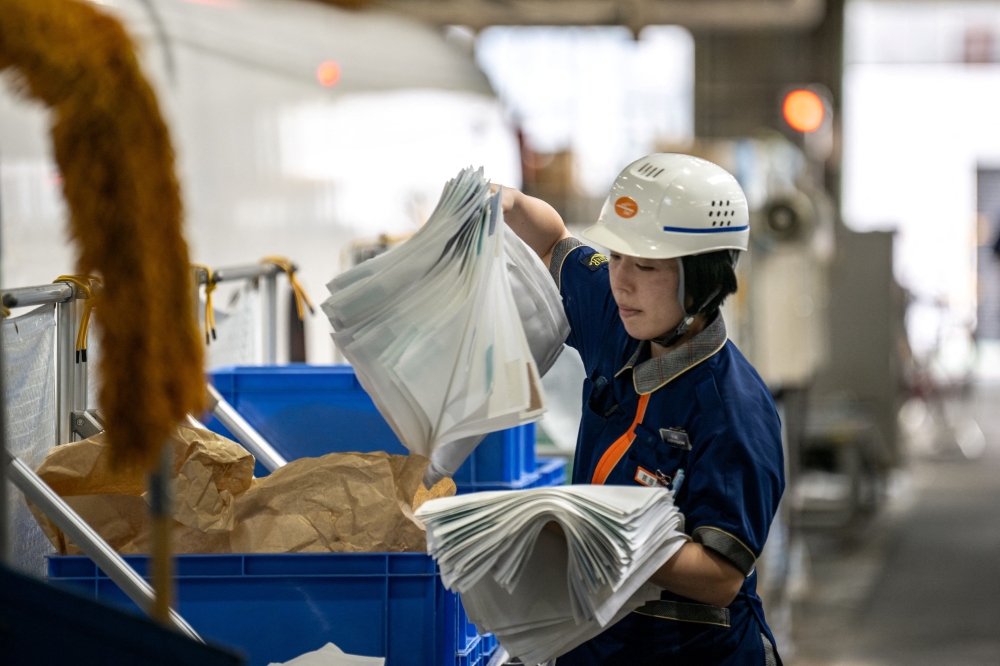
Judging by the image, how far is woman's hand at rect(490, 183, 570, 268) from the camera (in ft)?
6.67

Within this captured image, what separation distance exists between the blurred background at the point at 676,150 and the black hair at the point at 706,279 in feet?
2.62

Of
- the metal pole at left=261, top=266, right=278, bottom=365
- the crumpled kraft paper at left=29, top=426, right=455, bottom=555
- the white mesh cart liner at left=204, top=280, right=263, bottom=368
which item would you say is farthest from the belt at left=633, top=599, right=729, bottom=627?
the metal pole at left=261, top=266, right=278, bottom=365

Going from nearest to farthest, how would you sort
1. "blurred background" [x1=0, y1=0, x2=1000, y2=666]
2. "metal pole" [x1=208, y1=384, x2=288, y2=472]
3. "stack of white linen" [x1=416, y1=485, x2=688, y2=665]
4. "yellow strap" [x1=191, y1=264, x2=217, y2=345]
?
"stack of white linen" [x1=416, y1=485, x2=688, y2=665] < "metal pole" [x1=208, y1=384, x2=288, y2=472] < "yellow strap" [x1=191, y1=264, x2=217, y2=345] < "blurred background" [x1=0, y1=0, x2=1000, y2=666]

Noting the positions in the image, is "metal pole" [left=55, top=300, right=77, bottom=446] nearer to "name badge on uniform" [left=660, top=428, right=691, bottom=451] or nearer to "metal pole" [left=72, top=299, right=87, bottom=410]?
"metal pole" [left=72, top=299, right=87, bottom=410]

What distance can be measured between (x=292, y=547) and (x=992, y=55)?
15791mm

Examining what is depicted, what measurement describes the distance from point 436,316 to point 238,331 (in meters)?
1.39

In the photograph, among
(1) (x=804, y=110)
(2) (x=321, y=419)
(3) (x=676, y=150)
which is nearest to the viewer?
(2) (x=321, y=419)

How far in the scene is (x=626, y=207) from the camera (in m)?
1.79

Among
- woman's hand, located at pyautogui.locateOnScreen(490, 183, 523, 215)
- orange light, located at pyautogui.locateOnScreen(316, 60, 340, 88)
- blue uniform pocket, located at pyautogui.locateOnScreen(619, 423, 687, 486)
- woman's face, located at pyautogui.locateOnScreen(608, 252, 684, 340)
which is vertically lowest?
blue uniform pocket, located at pyautogui.locateOnScreen(619, 423, 687, 486)

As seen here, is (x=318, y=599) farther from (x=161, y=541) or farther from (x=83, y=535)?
(x=161, y=541)

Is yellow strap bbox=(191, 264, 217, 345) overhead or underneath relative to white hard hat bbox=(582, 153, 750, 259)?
underneath

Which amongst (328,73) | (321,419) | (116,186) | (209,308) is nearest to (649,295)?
(321,419)

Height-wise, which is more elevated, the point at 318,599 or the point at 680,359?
the point at 680,359

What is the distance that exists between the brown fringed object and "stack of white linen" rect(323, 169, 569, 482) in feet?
2.59
